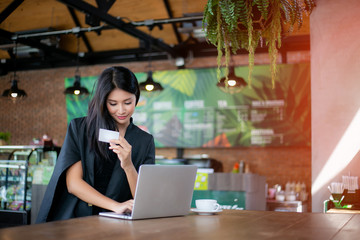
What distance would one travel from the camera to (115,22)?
6.51m

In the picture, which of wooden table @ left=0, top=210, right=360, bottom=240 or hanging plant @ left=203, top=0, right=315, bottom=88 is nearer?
wooden table @ left=0, top=210, right=360, bottom=240

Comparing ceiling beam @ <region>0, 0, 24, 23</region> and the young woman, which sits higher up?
ceiling beam @ <region>0, 0, 24, 23</region>

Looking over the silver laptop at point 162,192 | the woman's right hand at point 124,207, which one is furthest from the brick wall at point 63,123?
the woman's right hand at point 124,207

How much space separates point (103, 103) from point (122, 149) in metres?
0.30

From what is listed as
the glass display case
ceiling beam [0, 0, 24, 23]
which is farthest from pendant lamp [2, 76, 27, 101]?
the glass display case

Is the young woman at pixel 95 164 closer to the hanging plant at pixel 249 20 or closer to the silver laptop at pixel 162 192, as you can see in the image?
the silver laptop at pixel 162 192

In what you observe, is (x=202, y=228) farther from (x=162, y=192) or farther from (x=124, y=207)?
(x=124, y=207)

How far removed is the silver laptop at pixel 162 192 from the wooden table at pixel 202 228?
0.17 ft

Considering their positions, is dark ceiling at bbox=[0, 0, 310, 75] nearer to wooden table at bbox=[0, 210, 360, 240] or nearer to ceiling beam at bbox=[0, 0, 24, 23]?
ceiling beam at bbox=[0, 0, 24, 23]

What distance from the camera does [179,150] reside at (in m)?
8.55

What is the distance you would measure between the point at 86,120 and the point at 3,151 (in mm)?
5136

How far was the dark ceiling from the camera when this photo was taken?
683cm

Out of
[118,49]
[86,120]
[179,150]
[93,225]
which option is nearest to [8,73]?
[118,49]

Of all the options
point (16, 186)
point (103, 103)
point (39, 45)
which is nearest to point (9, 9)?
point (39, 45)
